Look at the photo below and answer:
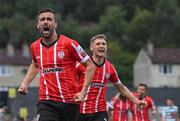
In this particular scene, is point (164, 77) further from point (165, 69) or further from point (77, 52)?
point (77, 52)

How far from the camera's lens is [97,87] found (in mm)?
12906

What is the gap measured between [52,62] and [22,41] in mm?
120607

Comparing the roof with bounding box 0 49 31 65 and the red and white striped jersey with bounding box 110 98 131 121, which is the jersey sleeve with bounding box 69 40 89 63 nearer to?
the red and white striped jersey with bounding box 110 98 131 121

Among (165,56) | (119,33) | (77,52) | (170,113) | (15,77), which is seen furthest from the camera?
(119,33)

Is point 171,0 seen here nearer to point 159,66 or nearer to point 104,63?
point 159,66

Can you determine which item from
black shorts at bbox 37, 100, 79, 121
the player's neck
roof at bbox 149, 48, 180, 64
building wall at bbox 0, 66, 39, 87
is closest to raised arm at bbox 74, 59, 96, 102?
black shorts at bbox 37, 100, 79, 121

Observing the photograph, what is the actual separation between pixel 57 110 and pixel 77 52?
0.84 metres

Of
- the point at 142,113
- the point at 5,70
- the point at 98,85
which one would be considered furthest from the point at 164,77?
the point at 98,85

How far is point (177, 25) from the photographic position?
128750 mm

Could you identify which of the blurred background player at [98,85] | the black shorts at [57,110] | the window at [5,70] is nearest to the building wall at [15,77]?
the window at [5,70]

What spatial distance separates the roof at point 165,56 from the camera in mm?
107106

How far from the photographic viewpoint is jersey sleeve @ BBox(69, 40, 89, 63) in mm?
10094

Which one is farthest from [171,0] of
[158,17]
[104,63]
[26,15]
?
[104,63]

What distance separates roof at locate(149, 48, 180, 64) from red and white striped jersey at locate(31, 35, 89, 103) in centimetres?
9624
